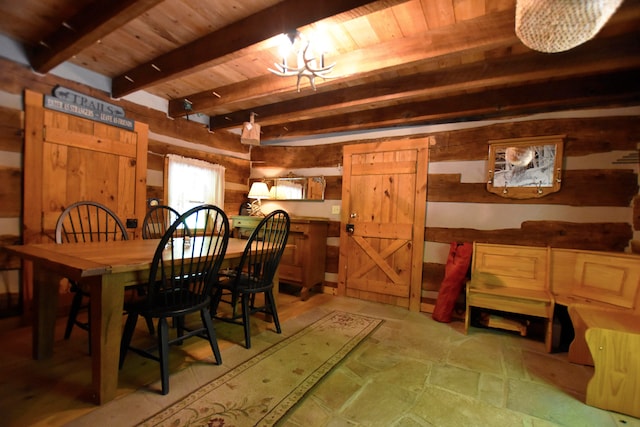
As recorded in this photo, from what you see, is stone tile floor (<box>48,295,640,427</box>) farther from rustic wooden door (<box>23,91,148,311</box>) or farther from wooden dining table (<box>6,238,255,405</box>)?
rustic wooden door (<box>23,91,148,311</box>)

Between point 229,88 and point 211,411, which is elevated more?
point 229,88

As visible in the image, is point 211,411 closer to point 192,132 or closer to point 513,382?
point 513,382

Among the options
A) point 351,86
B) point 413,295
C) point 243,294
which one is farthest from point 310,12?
point 413,295

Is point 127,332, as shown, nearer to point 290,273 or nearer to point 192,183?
point 290,273

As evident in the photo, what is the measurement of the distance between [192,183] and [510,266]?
3.62 meters

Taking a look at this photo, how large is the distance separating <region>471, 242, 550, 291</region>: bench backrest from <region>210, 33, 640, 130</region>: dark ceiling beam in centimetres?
148

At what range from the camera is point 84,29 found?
6.07 ft

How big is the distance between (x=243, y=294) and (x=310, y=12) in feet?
6.25

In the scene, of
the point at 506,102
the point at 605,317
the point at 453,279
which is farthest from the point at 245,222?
the point at 605,317

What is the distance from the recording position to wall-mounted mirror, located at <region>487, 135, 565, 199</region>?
8.67ft

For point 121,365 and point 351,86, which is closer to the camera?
point 121,365

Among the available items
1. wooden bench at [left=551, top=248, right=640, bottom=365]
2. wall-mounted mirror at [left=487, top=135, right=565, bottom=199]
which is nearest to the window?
wall-mounted mirror at [left=487, top=135, right=565, bottom=199]

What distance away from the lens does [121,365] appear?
172 centimetres

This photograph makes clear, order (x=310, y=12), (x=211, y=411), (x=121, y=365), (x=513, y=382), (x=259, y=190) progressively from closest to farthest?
(x=211, y=411) < (x=310, y=12) < (x=121, y=365) < (x=513, y=382) < (x=259, y=190)
